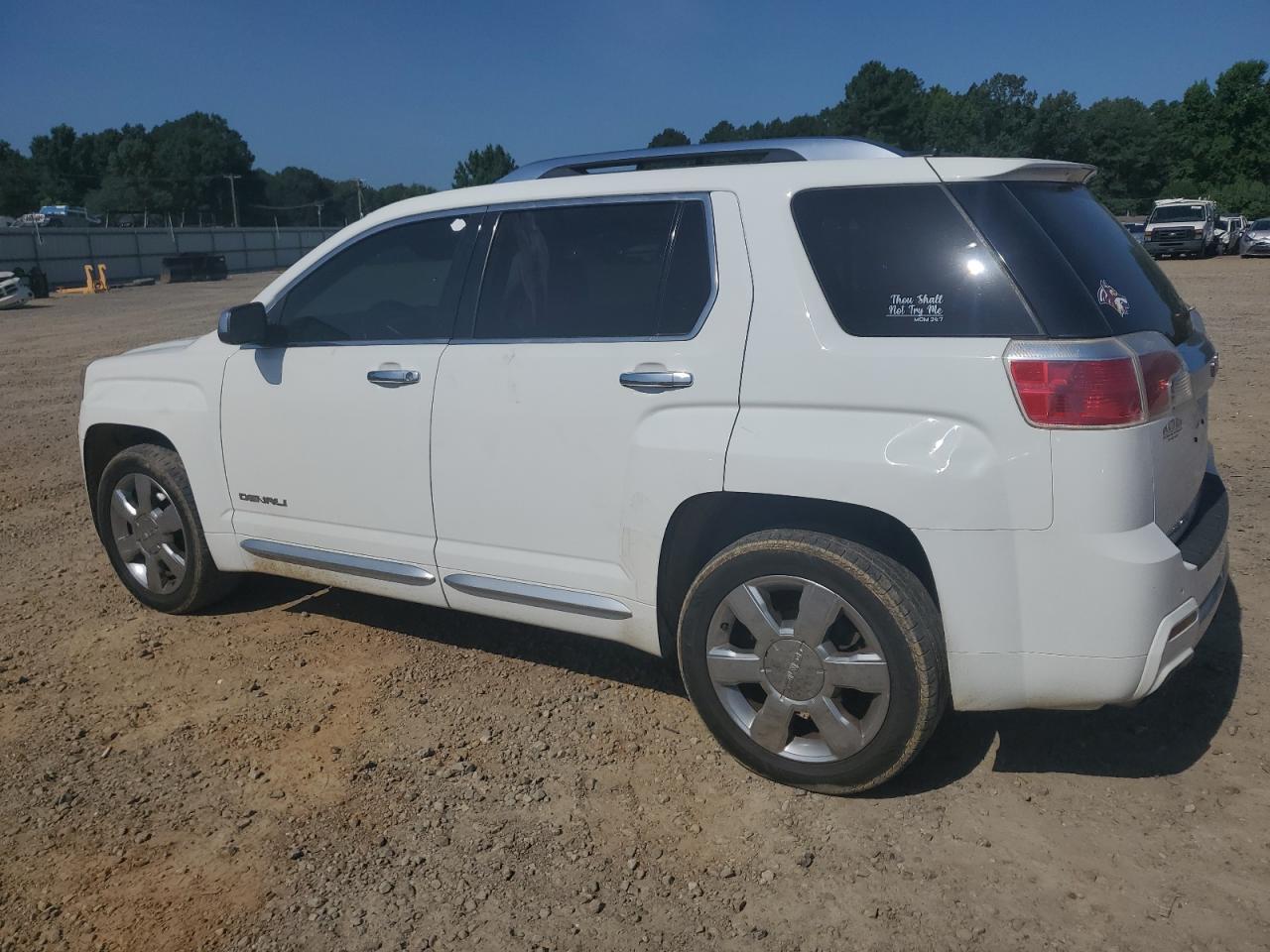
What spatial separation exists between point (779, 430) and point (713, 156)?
3.59 feet

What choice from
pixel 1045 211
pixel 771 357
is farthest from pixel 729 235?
pixel 1045 211

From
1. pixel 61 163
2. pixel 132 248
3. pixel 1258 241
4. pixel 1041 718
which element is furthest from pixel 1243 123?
pixel 61 163

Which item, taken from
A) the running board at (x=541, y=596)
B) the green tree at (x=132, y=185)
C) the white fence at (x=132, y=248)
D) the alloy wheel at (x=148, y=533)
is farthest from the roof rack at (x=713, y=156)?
the green tree at (x=132, y=185)

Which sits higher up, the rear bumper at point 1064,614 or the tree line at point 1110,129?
the tree line at point 1110,129

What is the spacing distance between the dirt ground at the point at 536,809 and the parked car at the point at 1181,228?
36603mm

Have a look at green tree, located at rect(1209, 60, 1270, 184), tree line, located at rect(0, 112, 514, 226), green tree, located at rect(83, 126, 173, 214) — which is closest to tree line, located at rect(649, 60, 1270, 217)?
green tree, located at rect(1209, 60, 1270, 184)

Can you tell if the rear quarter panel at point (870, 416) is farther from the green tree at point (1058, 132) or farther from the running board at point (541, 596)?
the green tree at point (1058, 132)

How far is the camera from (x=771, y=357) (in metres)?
3.25

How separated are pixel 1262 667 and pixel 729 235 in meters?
2.74

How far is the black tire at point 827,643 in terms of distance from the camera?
3049 mm

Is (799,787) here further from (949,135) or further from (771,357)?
(949,135)

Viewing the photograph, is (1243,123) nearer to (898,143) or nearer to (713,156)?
(898,143)

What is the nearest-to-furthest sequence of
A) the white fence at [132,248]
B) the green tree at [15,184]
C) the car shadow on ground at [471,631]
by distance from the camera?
1. the car shadow on ground at [471,631]
2. the white fence at [132,248]
3. the green tree at [15,184]

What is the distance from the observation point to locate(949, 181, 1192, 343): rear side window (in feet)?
9.55
